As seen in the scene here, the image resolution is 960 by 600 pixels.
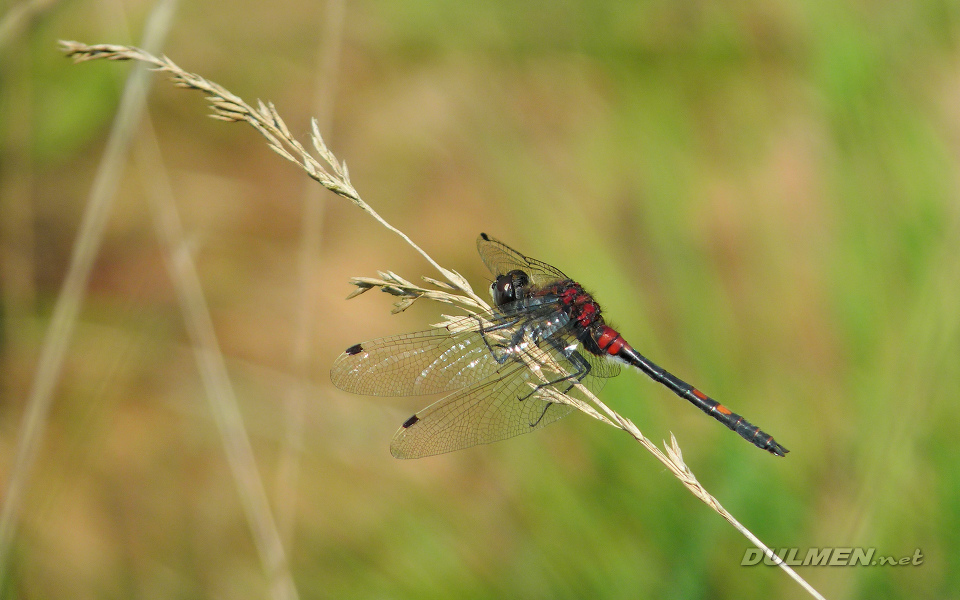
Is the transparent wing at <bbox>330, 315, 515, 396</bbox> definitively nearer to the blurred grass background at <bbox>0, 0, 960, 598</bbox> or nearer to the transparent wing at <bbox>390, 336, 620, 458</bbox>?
the transparent wing at <bbox>390, 336, 620, 458</bbox>

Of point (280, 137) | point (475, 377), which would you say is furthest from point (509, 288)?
point (280, 137)

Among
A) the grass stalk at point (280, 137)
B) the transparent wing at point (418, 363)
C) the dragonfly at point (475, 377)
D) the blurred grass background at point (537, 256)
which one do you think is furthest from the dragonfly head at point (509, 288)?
the grass stalk at point (280, 137)

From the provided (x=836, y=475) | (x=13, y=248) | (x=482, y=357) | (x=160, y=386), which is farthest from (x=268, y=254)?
(x=836, y=475)

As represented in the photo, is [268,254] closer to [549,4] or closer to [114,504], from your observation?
[114,504]

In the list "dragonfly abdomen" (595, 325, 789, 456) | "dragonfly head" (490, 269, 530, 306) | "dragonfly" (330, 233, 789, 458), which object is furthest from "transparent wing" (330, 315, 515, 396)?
"dragonfly abdomen" (595, 325, 789, 456)

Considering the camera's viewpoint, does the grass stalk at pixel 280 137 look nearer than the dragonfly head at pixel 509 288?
Yes

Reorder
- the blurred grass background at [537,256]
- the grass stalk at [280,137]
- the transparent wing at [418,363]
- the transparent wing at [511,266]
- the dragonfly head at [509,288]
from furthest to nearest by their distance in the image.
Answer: the transparent wing at [511,266] < the dragonfly head at [509,288] < the blurred grass background at [537,256] < the transparent wing at [418,363] < the grass stalk at [280,137]

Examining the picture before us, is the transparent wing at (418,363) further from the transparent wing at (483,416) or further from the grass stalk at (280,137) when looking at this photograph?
the grass stalk at (280,137)
